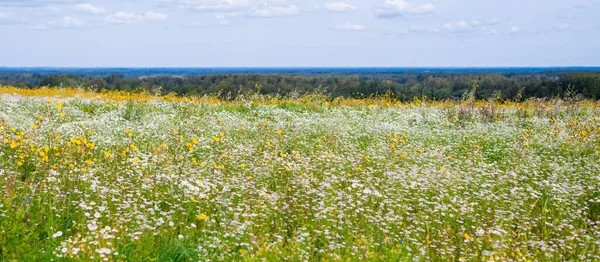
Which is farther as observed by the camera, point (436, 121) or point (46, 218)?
point (436, 121)

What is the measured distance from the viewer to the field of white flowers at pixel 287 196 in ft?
14.7

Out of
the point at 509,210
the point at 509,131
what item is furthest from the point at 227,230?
the point at 509,131

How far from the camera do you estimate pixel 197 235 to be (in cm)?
493

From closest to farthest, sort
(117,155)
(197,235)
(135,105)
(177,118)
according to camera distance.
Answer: (197,235)
(117,155)
(177,118)
(135,105)

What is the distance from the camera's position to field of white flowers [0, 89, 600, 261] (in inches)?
177

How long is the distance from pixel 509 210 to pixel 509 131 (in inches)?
241

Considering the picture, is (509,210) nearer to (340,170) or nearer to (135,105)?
(340,170)

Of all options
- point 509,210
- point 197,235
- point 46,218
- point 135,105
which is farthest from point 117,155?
point 135,105

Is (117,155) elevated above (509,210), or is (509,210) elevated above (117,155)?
(117,155)

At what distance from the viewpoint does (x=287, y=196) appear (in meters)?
5.96

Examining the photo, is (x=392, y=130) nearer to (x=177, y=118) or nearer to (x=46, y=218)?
(x=177, y=118)

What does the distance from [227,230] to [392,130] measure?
24.1ft

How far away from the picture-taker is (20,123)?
941cm

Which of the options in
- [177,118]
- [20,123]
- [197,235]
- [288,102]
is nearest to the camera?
[197,235]
